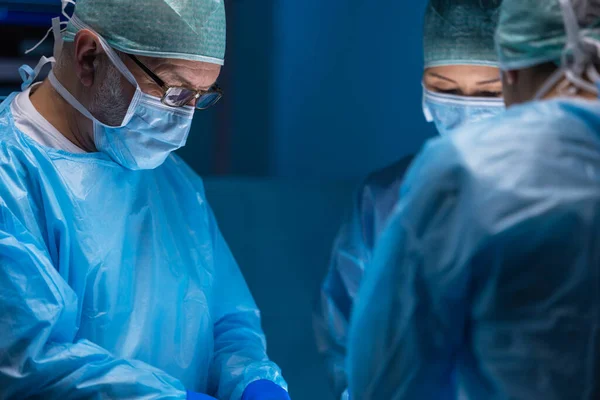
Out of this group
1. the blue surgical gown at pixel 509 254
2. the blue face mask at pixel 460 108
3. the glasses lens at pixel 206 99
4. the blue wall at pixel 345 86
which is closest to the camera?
the blue surgical gown at pixel 509 254

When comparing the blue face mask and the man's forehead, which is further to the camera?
the blue face mask

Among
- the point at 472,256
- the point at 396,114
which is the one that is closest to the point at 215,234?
the point at 396,114

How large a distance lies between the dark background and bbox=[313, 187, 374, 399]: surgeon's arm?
0.40 metres

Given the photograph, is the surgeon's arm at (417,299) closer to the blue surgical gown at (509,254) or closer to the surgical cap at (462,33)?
the blue surgical gown at (509,254)

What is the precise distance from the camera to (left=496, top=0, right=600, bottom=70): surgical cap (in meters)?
0.98

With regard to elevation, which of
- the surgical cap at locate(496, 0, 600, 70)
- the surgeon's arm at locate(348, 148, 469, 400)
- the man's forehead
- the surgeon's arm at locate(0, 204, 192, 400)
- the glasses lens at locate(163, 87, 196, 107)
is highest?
the surgical cap at locate(496, 0, 600, 70)

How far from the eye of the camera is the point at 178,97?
5.15 ft

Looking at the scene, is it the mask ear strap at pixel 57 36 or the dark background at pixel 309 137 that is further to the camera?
the dark background at pixel 309 137

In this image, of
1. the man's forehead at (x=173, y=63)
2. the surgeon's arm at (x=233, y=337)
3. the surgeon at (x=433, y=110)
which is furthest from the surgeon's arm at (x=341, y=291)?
the man's forehead at (x=173, y=63)

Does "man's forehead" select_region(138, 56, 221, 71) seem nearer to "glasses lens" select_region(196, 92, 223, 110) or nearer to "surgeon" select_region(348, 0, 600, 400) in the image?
"glasses lens" select_region(196, 92, 223, 110)

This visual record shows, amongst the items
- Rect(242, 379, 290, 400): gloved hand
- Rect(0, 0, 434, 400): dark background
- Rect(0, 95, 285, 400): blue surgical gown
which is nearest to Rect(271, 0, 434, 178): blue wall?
Rect(0, 0, 434, 400): dark background

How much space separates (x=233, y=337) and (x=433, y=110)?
29.7 inches

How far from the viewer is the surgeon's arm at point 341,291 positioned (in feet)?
6.53

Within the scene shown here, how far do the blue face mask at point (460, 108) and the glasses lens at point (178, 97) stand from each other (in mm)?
623
